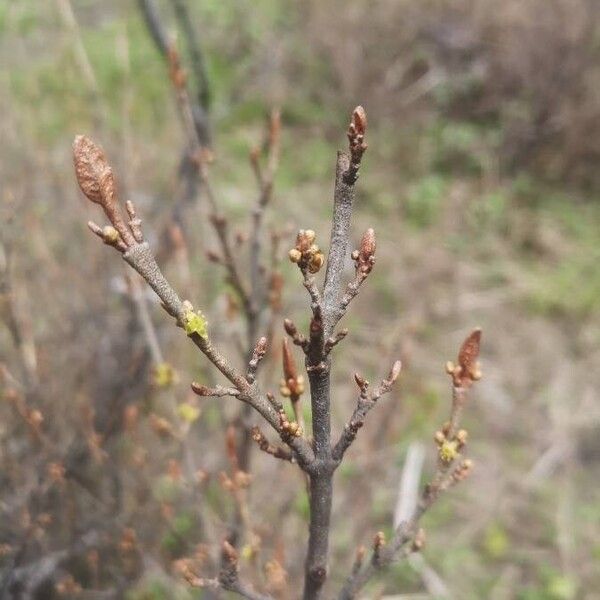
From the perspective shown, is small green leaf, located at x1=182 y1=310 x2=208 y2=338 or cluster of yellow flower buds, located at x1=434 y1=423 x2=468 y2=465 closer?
small green leaf, located at x1=182 y1=310 x2=208 y2=338

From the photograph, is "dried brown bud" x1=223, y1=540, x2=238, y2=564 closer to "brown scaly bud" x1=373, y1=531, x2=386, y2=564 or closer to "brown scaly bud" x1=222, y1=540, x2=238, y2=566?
"brown scaly bud" x1=222, y1=540, x2=238, y2=566

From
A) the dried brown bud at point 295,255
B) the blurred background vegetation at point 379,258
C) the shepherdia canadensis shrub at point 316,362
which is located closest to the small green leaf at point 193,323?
the shepherdia canadensis shrub at point 316,362

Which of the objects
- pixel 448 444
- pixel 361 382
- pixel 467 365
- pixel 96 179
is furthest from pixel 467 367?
pixel 96 179

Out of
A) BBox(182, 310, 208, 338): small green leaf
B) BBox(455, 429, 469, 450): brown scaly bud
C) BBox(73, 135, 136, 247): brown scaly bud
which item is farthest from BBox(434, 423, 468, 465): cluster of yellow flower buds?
BBox(73, 135, 136, 247): brown scaly bud

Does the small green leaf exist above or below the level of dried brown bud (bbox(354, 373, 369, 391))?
below

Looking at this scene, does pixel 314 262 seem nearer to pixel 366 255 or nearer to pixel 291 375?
pixel 366 255

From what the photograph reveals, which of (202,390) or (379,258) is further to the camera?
(379,258)
